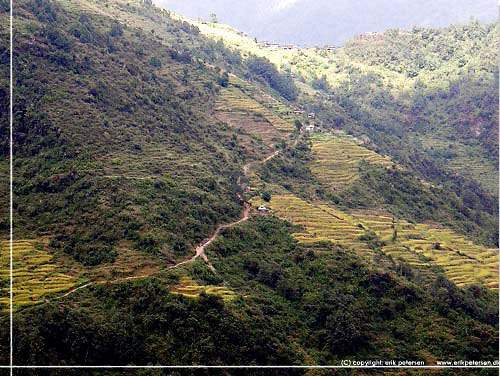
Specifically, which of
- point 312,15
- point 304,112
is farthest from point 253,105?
point 312,15

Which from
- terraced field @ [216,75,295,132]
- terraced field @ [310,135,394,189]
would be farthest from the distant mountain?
terraced field @ [310,135,394,189]

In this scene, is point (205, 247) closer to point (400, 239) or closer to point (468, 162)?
point (400, 239)

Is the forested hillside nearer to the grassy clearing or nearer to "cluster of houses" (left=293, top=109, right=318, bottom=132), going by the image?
the grassy clearing

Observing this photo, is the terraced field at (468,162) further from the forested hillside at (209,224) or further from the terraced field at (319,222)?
the terraced field at (319,222)

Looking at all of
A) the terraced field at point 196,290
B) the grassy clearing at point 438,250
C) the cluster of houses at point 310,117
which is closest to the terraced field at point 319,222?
the grassy clearing at point 438,250

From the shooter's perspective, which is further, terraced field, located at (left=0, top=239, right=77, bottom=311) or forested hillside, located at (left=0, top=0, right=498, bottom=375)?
terraced field, located at (left=0, top=239, right=77, bottom=311)

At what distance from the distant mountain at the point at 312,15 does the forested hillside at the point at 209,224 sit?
3233 inches

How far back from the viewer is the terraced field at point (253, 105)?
140 feet

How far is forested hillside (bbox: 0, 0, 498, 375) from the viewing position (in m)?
20.8

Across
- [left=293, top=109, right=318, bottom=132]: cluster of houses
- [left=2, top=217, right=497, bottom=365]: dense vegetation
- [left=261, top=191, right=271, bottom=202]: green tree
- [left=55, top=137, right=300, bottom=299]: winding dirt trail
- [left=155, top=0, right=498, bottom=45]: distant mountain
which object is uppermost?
[left=155, top=0, right=498, bottom=45]: distant mountain

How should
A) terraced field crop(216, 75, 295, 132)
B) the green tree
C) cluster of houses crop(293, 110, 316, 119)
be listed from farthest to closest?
cluster of houses crop(293, 110, 316, 119), terraced field crop(216, 75, 295, 132), the green tree

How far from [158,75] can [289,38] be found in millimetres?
94285

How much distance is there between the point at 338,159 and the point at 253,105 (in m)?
7.07

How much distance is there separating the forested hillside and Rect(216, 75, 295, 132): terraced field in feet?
0.52
